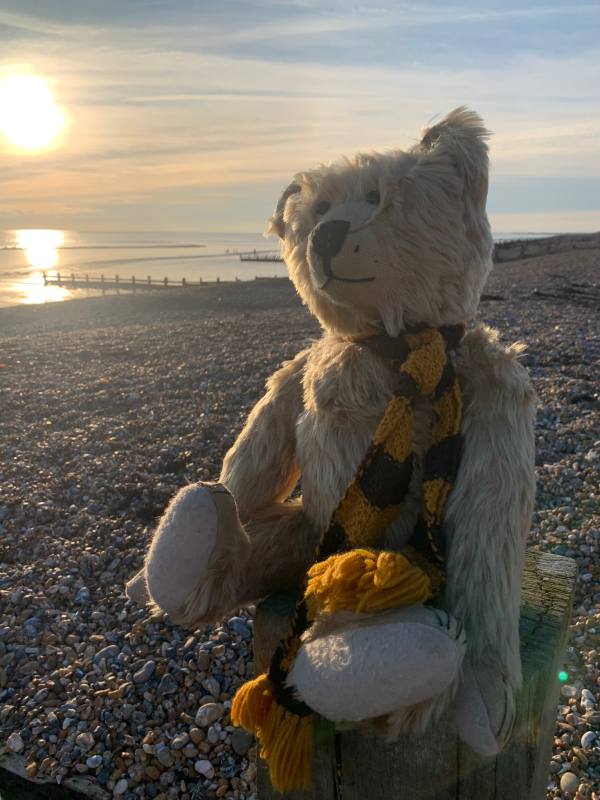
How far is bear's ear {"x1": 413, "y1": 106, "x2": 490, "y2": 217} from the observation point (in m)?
1.78

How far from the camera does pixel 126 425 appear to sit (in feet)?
22.1

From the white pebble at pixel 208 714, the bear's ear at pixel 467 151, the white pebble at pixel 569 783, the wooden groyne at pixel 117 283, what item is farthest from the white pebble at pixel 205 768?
the wooden groyne at pixel 117 283

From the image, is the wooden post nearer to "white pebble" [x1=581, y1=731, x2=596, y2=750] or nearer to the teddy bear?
the teddy bear

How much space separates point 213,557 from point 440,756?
712mm

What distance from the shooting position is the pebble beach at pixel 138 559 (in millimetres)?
2584

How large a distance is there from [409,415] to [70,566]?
2.94 meters

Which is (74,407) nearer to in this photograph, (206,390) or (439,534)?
(206,390)

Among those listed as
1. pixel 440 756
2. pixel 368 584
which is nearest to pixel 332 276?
pixel 368 584

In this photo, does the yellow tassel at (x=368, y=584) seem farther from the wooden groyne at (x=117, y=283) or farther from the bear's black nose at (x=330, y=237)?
the wooden groyne at (x=117, y=283)

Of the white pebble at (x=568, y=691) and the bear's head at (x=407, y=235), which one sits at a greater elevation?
the bear's head at (x=407, y=235)

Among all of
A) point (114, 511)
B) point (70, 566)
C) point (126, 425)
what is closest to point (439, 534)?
point (70, 566)

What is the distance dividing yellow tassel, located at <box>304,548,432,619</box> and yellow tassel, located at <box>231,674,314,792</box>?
0.78ft

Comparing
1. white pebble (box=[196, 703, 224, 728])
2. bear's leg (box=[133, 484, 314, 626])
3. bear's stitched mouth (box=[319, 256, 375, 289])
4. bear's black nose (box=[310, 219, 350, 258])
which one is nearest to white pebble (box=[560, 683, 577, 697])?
white pebble (box=[196, 703, 224, 728])

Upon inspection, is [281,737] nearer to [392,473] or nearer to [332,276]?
[392,473]
